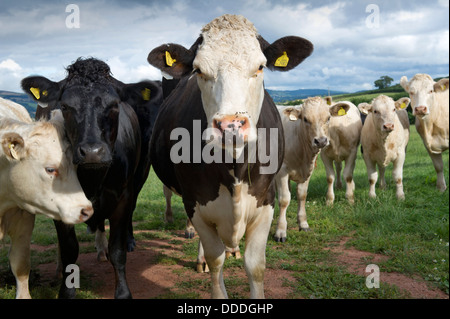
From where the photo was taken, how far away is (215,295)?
388cm

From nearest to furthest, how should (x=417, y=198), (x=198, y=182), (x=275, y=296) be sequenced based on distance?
1. (x=198, y=182)
2. (x=275, y=296)
3. (x=417, y=198)

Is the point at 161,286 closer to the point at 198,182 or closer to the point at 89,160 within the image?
the point at 198,182

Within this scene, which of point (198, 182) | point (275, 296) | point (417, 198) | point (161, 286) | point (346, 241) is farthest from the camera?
point (417, 198)

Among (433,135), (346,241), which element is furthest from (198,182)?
(433,135)

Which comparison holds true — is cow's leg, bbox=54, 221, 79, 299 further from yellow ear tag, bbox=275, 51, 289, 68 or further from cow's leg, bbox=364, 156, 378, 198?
cow's leg, bbox=364, 156, 378, 198

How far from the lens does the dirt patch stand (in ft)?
13.6

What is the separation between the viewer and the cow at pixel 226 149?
304cm

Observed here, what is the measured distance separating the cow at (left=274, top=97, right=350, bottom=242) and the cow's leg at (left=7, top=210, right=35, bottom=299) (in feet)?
11.8

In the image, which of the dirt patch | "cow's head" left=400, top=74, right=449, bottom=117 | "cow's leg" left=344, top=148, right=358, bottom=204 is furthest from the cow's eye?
"cow's head" left=400, top=74, right=449, bottom=117

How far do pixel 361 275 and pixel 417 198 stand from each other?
3894 mm

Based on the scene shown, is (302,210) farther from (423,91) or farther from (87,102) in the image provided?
(87,102)

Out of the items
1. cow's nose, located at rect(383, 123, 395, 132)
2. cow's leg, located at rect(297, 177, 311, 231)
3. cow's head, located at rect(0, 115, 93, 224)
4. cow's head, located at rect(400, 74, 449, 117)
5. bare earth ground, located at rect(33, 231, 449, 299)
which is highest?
cow's head, located at rect(400, 74, 449, 117)

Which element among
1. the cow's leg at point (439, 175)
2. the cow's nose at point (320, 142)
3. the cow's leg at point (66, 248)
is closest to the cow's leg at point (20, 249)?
the cow's leg at point (66, 248)

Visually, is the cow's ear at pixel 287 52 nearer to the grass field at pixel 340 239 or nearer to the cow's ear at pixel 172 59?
the cow's ear at pixel 172 59
